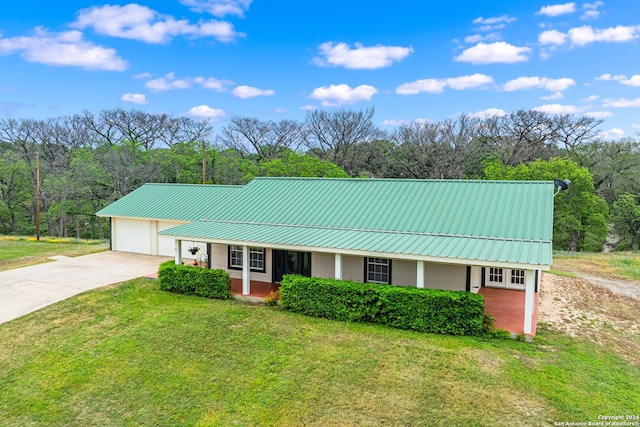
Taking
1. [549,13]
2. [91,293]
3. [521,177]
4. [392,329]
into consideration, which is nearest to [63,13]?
[91,293]

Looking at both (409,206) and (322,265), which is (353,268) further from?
(409,206)

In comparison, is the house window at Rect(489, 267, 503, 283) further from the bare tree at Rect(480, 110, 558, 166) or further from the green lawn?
the bare tree at Rect(480, 110, 558, 166)

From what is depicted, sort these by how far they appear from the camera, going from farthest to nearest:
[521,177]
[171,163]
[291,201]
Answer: [171,163] < [521,177] < [291,201]

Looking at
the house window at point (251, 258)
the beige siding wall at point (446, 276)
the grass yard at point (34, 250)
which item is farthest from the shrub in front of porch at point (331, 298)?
the grass yard at point (34, 250)

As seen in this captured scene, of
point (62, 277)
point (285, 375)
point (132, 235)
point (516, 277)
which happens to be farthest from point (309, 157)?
point (285, 375)

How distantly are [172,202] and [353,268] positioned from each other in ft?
39.6

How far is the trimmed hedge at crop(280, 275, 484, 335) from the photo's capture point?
989cm

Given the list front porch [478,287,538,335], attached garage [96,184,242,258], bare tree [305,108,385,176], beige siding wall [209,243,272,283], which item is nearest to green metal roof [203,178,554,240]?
beige siding wall [209,243,272,283]

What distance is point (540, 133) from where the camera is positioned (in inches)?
1465

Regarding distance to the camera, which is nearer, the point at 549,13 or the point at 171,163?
the point at 549,13

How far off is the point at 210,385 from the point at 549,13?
2508 cm

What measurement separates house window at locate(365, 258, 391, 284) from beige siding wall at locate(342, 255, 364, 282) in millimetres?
198

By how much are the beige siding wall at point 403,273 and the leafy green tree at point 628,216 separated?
27459 mm

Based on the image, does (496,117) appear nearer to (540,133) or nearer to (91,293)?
(540,133)
